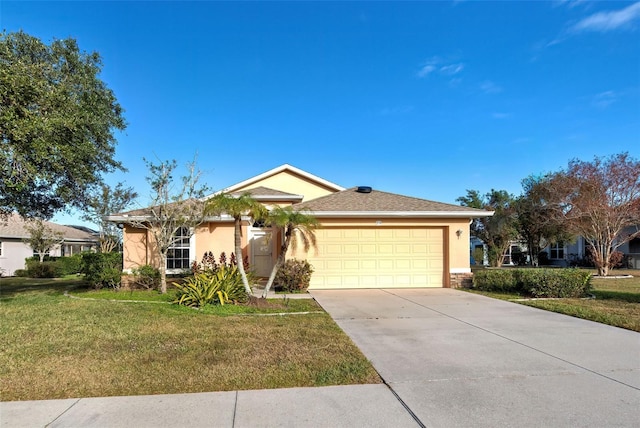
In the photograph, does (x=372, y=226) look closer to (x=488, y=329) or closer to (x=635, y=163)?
(x=488, y=329)

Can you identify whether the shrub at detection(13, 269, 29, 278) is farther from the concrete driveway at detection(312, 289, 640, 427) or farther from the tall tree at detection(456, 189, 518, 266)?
the tall tree at detection(456, 189, 518, 266)

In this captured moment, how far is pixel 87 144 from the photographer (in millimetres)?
10430

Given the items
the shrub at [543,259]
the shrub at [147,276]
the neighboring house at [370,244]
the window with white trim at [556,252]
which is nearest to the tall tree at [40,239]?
the neighboring house at [370,244]

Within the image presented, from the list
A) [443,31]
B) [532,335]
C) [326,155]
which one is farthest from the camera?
[326,155]

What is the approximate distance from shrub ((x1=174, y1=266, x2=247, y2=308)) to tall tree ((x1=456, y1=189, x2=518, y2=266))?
2180 centimetres

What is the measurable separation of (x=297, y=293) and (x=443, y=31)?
927cm

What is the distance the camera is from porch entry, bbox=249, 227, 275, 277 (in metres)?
15.6

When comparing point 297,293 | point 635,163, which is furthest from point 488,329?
point 635,163

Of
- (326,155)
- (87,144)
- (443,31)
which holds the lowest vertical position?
(87,144)

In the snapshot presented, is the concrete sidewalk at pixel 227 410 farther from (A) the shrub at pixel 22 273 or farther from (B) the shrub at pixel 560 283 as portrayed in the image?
(A) the shrub at pixel 22 273

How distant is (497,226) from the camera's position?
27.7 meters

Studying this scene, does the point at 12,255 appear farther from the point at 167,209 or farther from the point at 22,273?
the point at 167,209

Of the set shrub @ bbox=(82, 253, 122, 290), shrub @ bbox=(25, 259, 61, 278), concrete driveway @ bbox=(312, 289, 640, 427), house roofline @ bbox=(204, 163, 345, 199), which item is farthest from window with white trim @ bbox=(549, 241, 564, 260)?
shrub @ bbox=(25, 259, 61, 278)

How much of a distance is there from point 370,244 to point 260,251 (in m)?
4.52
